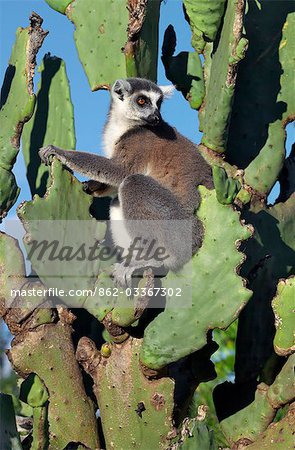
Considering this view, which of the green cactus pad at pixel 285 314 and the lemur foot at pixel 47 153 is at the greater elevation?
the lemur foot at pixel 47 153

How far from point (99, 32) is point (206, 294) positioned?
2.02 meters

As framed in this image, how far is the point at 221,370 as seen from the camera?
734 cm

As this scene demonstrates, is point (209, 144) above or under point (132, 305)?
above

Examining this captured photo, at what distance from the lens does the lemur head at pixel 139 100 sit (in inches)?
215

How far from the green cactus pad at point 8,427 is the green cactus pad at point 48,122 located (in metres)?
1.56

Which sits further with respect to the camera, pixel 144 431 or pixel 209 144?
pixel 209 144

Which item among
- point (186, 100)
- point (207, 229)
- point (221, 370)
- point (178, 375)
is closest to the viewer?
point (207, 229)

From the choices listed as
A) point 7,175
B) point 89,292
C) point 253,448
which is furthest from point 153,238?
point 253,448

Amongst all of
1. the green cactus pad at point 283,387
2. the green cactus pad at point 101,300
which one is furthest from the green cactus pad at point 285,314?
the green cactus pad at point 101,300

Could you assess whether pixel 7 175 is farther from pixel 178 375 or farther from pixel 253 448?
pixel 253 448

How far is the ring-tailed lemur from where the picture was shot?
16.2 ft

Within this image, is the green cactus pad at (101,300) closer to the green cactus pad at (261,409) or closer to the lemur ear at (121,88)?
the green cactus pad at (261,409)

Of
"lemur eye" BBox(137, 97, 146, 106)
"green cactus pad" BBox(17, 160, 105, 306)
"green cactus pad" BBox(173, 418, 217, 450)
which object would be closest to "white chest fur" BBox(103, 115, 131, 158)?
"lemur eye" BBox(137, 97, 146, 106)

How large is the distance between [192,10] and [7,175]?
1.64 meters
